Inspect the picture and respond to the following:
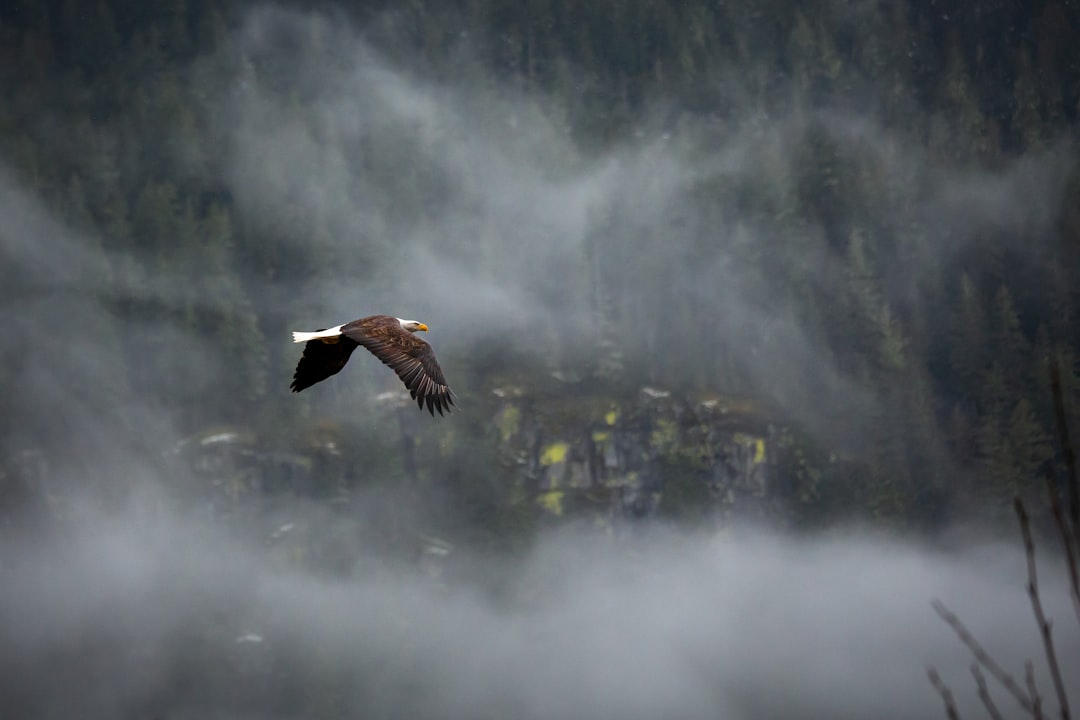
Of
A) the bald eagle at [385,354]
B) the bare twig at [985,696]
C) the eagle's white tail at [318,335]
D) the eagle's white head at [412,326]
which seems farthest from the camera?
the eagle's white head at [412,326]

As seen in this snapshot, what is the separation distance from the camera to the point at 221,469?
183m

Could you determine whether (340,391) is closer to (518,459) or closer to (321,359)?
(518,459)

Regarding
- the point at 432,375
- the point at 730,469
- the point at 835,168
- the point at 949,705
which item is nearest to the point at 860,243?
the point at 835,168

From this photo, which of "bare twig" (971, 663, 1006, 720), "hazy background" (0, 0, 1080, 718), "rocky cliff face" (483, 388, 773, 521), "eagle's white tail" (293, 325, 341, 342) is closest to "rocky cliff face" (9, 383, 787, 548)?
"rocky cliff face" (483, 388, 773, 521)

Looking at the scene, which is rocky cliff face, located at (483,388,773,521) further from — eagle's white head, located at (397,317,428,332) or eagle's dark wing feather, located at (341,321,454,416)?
eagle's dark wing feather, located at (341,321,454,416)

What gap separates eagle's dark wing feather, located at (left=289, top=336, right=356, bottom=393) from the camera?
24.3 metres

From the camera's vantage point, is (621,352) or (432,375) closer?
(432,375)

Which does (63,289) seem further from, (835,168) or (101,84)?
(835,168)

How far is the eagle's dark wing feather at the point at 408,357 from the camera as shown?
22.8 metres

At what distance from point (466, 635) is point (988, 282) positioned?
259ft

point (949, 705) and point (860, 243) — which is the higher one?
point (860, 243)

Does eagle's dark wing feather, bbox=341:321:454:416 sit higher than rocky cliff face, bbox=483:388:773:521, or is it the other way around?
rocky cliff face, bbox=483:388:773:521

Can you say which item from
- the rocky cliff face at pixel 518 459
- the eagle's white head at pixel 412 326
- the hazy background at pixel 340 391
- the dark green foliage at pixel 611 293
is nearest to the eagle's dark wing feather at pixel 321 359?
the eagle's white head at pixel 412 326

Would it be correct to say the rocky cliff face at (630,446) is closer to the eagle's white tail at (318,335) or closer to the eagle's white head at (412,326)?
the eagle's white head at (412,326)
